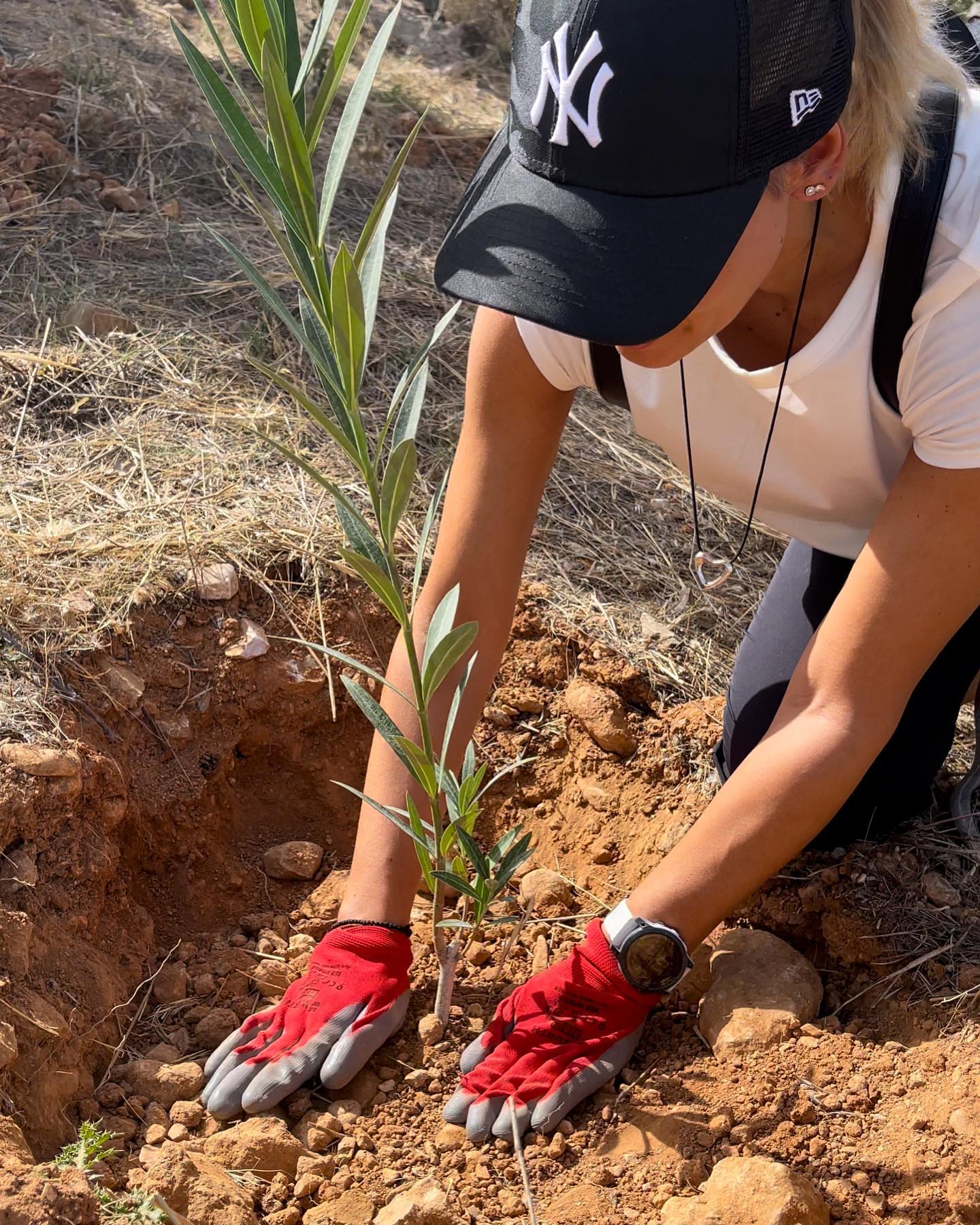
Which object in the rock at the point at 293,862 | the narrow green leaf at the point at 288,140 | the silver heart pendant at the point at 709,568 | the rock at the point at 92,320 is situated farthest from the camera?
the rock at the point at 92,320

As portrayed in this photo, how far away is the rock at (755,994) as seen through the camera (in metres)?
1.58

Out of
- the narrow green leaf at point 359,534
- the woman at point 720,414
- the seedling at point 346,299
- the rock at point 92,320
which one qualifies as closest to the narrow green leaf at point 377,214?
the seedling at point 346,299

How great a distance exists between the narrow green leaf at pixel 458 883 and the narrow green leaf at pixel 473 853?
0.02m

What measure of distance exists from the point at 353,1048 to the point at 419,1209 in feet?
0.78

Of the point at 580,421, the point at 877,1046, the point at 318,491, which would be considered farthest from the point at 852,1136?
the point at 580,421

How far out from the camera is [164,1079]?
5.11 feet

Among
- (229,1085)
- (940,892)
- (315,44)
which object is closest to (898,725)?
(940,892)

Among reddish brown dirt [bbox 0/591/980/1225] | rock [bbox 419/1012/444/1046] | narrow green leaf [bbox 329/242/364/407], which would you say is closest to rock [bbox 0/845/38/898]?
reddish brown dirt [bbox 0/591/980/1225]

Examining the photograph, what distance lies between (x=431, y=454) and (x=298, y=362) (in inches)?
14.5

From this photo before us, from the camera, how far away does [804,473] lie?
1.65 m

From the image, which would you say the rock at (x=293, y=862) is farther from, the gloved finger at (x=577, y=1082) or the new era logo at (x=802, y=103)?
the new era logo at (x=802, y=103)

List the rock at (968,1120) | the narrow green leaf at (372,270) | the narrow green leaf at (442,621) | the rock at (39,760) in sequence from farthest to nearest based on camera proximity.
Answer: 1. the rock at (39,760)
2. the rock at (968,1120)
3. the narrow green leaf at (442,621)
4. the narrow green leaf at (372,270)

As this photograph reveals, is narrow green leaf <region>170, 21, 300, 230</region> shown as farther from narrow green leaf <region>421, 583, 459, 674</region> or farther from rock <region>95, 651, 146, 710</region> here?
rock <region>95, 651, 146, 710</region>

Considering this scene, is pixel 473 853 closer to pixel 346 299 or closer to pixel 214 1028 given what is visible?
pixel 214 1028
